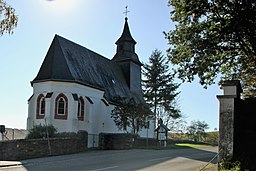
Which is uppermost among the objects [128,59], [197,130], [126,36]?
[126,36]

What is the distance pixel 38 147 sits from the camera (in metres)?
22.2

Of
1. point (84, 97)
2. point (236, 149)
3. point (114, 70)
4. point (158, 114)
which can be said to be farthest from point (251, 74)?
point (158, 114)

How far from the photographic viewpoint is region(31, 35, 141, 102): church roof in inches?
1282

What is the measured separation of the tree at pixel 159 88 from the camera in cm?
5559

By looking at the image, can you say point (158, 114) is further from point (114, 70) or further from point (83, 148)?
point (83, 148)

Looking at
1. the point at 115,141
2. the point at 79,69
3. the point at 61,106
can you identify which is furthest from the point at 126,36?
the point at 115,141

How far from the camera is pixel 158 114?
53469 mm

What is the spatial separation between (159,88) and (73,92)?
86.7 ft

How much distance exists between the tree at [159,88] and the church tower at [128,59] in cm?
660

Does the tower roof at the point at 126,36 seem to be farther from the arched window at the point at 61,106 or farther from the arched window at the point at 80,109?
the arched window at the point at 61,106

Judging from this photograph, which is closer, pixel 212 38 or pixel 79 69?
pixel 212 38

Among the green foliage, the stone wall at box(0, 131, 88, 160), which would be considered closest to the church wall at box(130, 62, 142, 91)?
the stone wall at box(0, 131, 88, 160)

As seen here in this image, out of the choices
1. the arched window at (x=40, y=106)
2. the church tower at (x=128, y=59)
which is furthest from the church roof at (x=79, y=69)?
the church tower at (x=128, y=59)

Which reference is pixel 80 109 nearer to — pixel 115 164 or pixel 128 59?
pixel 128 59
